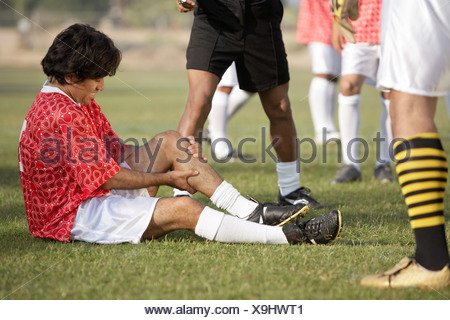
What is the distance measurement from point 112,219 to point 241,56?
1.65m

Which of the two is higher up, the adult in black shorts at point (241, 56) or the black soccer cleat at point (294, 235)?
the adult in black shorts at point (241, 56)

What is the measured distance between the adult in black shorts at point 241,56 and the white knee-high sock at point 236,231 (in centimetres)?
97

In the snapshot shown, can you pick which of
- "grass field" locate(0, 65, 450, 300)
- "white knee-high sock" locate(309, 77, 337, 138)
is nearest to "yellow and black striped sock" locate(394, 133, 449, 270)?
"grass field" locate(0, 65, 450, 300)

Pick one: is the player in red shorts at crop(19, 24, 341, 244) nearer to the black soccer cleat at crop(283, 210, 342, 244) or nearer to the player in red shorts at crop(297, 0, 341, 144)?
the black soccer cleat at crop(283, 210, 342, 244)

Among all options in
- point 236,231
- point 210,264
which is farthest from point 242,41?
point 210,264

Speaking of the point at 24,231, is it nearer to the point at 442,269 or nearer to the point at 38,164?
the point at 38,164

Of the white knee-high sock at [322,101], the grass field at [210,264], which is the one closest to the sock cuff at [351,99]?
the grass field at [210,264]

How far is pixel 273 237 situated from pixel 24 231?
1494 mm

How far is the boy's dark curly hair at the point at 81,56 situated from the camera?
11.8 feet

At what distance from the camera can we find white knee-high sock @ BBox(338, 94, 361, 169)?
20.7ft

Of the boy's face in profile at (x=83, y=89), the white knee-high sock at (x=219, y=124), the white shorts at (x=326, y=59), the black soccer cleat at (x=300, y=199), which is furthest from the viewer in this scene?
the white shorts at (x=326, y=59)

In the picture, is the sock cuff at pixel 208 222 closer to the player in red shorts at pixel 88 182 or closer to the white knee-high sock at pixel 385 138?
the player in red shorts at pixel 88 182

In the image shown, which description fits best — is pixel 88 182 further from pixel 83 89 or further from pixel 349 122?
pixel 349 122

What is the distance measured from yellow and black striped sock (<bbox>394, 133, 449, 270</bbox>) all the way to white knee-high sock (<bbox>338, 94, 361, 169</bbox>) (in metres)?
3.41
